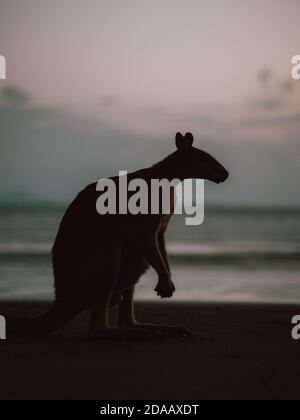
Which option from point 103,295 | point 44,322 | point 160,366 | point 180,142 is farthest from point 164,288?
point 180,142

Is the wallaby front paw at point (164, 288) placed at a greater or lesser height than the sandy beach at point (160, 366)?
greater

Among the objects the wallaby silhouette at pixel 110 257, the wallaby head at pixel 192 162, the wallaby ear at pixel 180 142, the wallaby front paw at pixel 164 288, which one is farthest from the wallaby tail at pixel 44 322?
the wallaby ear at pixel 180 142

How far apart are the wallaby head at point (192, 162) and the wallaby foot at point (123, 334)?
4.02 feet

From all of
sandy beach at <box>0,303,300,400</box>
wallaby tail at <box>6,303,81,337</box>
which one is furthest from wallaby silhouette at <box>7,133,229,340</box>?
sandy beach at <box>0,303,300,400</box>

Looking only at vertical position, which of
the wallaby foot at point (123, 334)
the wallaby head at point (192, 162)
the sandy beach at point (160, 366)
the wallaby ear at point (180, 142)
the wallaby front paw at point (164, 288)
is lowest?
the sandy beach at point (160, 366)

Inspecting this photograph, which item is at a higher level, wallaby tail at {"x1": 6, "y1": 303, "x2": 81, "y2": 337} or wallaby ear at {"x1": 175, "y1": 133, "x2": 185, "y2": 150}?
wallaby ear at {"x1": 175, "y1": 133, "x2": 185, "y2": 150}

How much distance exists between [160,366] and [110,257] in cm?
99

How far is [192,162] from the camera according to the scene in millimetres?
6031

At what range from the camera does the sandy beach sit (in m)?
4.28

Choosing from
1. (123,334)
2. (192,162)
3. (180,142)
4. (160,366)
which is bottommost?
(160,366)

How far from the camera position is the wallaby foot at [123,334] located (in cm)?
586

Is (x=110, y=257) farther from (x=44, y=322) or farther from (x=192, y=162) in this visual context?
(x=192, y=162)

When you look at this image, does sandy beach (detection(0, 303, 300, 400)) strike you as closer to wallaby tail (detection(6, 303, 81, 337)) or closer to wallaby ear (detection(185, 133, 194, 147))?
wallaby tail (detection(6, 303, 81, 337))

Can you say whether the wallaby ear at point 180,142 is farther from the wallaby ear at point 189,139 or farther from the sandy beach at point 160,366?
the sandy beach at point 160,366
